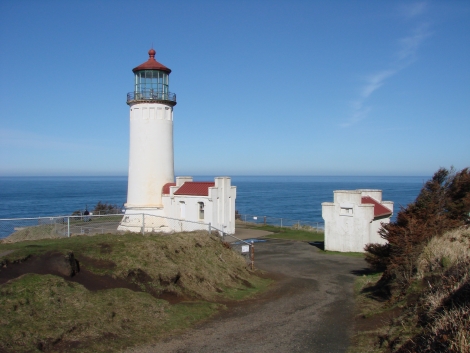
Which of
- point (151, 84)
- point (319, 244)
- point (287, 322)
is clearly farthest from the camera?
point (151, 84)

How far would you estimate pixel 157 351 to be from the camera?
8.04 m

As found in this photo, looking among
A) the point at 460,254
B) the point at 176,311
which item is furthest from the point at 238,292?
the point at 460,254

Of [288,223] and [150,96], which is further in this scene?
[288,223]

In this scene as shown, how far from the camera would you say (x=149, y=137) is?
1043 inches

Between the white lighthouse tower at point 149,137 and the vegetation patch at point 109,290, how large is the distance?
40.0ft

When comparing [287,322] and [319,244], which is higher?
[287,322]

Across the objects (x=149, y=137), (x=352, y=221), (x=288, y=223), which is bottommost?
(x=288, y=223)

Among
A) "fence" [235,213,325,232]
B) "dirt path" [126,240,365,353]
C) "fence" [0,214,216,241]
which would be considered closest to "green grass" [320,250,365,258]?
"dirt path" [126,240,365,353]

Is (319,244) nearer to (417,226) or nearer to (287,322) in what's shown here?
(417,226)

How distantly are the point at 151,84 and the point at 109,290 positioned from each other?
1867 cm

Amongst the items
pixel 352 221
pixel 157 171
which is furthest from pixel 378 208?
pixel 157 171

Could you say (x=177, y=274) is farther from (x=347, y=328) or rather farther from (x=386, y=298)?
(x=386, y=298)

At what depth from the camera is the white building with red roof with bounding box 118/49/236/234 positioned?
2644 centimetres

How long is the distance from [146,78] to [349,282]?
1770 centimetres
